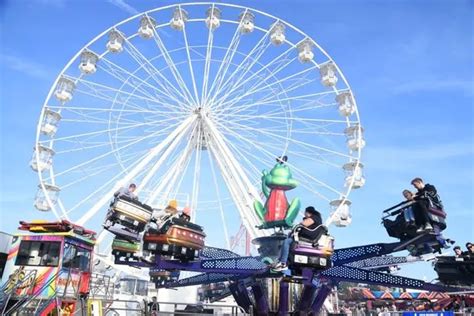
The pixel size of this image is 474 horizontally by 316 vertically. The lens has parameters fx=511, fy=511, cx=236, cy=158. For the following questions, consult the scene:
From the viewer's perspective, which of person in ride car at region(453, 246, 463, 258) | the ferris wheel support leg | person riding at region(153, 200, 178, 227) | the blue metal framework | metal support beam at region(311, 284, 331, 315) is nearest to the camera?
person riding at region(153, 200, 178, 227)

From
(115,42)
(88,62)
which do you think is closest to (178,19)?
(115,42)

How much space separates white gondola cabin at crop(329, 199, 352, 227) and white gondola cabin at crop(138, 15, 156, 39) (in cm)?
1280

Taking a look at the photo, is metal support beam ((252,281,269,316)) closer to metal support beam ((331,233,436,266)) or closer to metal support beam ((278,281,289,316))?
metal support beam ((278,281,289,316))

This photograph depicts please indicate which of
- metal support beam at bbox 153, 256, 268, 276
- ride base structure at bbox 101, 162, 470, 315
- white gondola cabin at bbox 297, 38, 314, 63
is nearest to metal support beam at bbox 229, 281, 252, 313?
ride base structure at bbox 101, 162, 470, 315

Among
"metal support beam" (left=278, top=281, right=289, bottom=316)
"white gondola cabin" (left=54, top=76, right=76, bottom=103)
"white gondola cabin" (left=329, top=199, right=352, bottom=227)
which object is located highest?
"white gondola cabin" (left=54, top=76, right=76, bottom=103)

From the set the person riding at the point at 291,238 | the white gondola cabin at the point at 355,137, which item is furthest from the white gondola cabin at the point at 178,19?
the person riding at the point at 291,238

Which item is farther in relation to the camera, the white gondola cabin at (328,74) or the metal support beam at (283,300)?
the white gondola cabin at (328,74)

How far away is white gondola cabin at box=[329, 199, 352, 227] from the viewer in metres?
25.0

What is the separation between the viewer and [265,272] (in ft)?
48.3

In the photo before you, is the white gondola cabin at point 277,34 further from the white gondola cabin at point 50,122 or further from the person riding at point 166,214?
the person riding at point 166,214

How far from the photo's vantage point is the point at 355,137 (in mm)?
26078

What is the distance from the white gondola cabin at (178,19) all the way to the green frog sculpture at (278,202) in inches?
611

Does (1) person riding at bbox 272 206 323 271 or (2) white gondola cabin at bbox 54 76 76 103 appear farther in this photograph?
(2) white gondola cabin at bbox 54 76 76 103

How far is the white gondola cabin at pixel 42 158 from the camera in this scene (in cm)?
2458
